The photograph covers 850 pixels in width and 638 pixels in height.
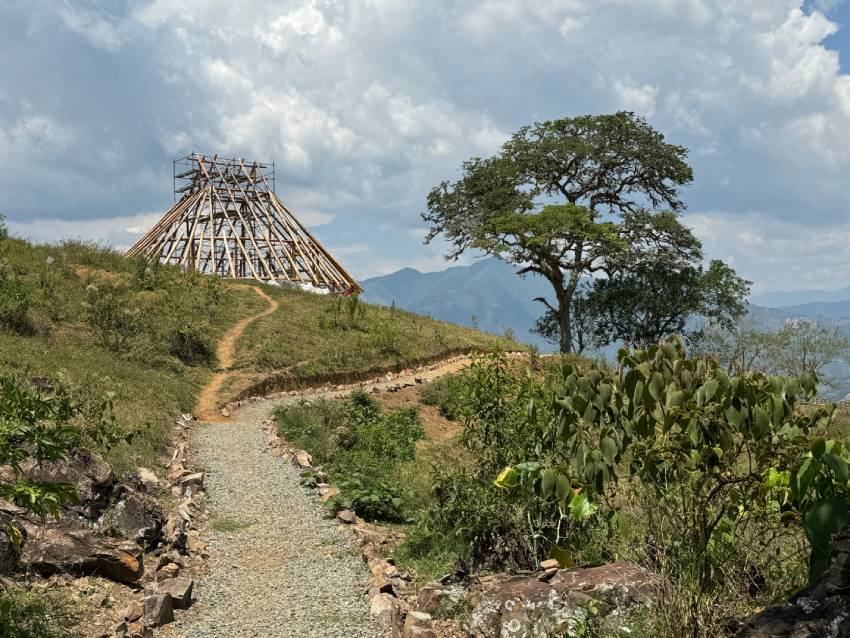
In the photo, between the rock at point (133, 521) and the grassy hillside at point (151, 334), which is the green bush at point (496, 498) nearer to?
the rock at point (133, 521)

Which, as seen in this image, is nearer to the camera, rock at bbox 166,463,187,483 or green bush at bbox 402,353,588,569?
green bush at bbox 402,353,588,569

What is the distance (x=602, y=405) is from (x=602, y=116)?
3168 cm

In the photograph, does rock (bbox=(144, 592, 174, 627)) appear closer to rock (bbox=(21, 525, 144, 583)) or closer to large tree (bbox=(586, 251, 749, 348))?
rock (bbox=(21, 525, 144, 583))

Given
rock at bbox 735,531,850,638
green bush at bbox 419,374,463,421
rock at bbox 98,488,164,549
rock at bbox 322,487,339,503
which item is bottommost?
rock at bbox 322,487,339,503

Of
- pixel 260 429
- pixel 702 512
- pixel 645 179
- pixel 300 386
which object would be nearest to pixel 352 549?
pixel 702 512

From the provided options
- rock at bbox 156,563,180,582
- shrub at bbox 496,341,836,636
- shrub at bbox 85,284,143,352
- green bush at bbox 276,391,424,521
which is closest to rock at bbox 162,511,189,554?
rock at bbox 156,563,180,582

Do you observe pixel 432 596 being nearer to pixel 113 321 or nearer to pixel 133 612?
pixel 133 612

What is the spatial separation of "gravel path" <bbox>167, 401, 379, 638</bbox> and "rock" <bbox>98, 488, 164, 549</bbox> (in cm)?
68

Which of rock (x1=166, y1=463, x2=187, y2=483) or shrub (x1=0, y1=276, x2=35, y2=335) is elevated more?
shrub (x1=0, y1=276, x2=35, y2=335)

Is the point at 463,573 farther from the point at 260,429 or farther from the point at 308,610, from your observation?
the point at 260,429

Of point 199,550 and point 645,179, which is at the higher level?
point 645,179

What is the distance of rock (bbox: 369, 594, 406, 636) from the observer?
549 cm

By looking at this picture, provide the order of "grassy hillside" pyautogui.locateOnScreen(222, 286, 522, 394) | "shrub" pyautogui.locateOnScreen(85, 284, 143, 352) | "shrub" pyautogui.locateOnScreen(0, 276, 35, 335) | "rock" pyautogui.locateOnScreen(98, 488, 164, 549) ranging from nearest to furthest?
"rock" pyautogui.locateOnScreen(98, 488, 164, 549) < "shrub" pyautogui.locateOnScreen(0, 276, 35, 335) < "shrub" pyautogui.locateOnScreen(85, 284, 143, 352) < "grassy hillside" pyautogui.locateOnScreen(222, 286, 522, 394)

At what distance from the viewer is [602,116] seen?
33.0m
